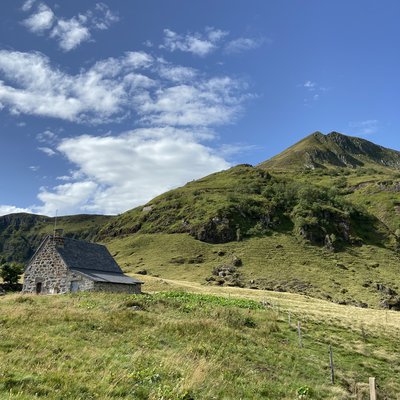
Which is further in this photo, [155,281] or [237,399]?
[155,281]

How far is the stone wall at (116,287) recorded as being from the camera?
46031mm

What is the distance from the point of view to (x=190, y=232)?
132875mm

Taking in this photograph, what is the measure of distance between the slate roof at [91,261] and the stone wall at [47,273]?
1.05m

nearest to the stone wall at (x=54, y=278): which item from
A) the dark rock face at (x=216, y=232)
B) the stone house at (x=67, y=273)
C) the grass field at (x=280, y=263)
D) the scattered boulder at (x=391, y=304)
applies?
the stone house at (x=67, y=273)

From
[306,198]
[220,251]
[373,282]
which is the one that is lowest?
[373,282]

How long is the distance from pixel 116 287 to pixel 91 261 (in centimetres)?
679

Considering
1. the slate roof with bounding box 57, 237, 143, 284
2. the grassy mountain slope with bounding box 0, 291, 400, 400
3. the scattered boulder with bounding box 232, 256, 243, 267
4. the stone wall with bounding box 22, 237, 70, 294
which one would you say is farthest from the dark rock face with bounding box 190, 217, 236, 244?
the grassy mountain slope with bounding box 0, 291, 400, 400

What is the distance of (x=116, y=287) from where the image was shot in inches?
1908

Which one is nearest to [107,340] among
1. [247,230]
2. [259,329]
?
[259,329]

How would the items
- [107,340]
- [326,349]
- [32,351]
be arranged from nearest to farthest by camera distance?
[32,351], [107,340], [326,349]

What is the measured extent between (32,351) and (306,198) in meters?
143

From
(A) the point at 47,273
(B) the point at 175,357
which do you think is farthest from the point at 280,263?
(B) the point at 175,357

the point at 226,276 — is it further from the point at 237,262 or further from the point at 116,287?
the point at 116,287

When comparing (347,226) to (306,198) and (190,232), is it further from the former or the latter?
(190,232)
